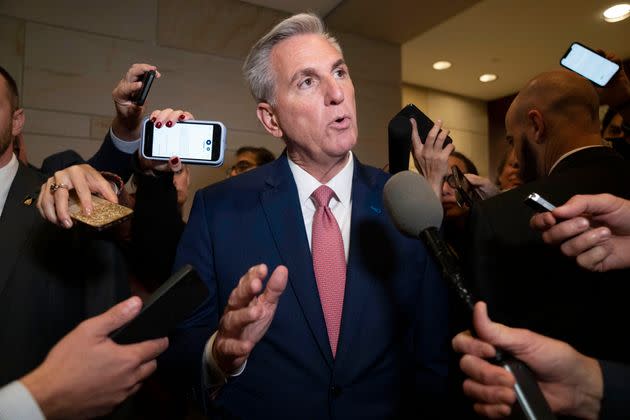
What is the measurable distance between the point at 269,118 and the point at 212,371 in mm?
752

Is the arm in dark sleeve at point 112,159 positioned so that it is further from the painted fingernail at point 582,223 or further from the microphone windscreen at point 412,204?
the painted fingernail at point 582,223

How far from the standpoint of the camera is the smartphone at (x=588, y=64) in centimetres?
167

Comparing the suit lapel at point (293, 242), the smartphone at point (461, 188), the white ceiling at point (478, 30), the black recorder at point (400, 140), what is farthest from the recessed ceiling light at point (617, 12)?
the suit lapel at point (293, 242)

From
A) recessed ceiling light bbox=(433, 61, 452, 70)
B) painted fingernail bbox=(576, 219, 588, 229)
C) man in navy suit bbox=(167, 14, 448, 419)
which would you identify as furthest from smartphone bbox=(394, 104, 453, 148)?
recessed ceiling light bbox=(433, 61, 452, 70)

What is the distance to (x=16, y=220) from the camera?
1157 mm

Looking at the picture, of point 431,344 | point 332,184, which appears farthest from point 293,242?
point 431,344

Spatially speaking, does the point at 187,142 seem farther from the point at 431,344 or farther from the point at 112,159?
the point at 431,344

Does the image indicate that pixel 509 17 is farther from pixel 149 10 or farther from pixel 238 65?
pixel 149 10

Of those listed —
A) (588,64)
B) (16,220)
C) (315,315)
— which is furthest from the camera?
(588,64)

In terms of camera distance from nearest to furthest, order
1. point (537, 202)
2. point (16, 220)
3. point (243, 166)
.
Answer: point (537, 202) < point (16, 220) < point (243, 166)

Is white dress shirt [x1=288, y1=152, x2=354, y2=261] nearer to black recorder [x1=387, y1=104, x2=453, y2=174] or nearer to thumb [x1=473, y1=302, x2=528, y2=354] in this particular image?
black recorder [x1=387, y1=104, x2=453, y2=174]

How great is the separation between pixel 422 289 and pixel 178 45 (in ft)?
9.01

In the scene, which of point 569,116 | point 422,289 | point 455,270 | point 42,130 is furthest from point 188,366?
point 42,130

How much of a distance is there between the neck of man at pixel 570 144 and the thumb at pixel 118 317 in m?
1.33
